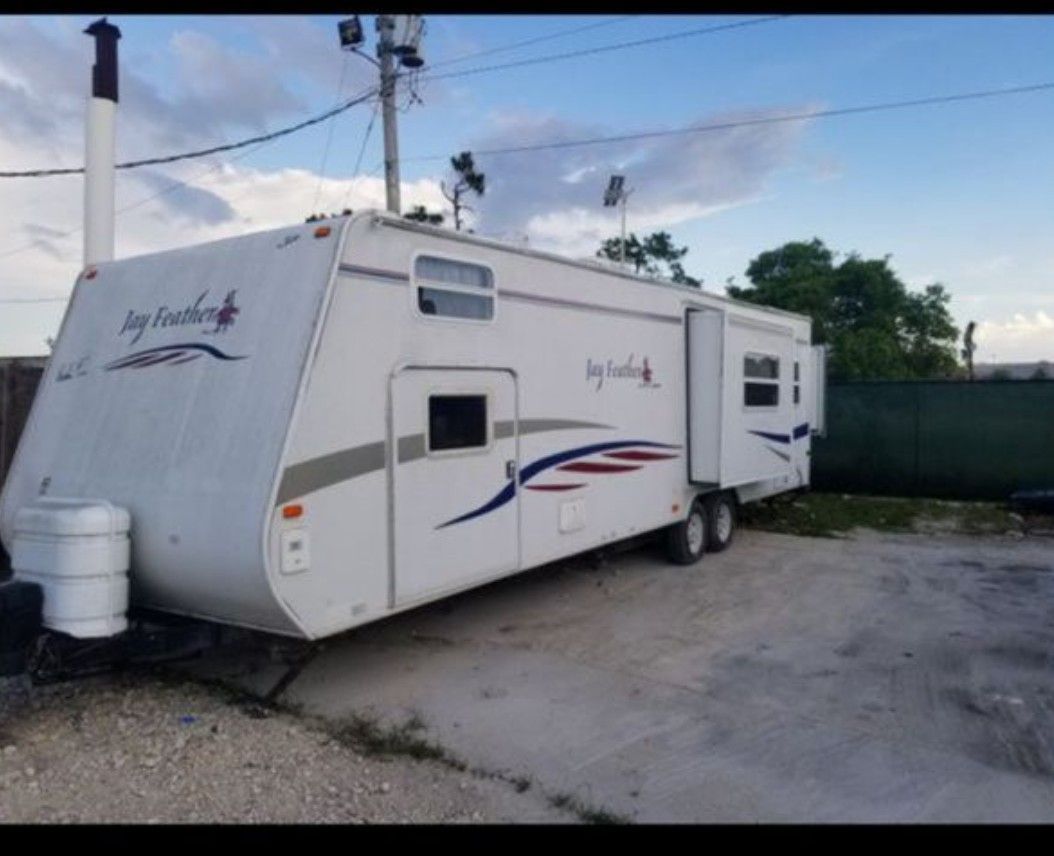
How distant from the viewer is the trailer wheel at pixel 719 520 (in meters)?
9.77

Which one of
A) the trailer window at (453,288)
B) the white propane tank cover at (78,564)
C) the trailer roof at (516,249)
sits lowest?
the white propane tank cover at (78,564)

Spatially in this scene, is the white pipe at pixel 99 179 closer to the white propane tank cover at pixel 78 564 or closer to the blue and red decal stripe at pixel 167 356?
the blue and red decal stripe at pixel 167 356

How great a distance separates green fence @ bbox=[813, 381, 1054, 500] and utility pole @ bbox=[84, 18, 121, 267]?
430 inches

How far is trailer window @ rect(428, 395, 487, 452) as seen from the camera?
18.5 feet

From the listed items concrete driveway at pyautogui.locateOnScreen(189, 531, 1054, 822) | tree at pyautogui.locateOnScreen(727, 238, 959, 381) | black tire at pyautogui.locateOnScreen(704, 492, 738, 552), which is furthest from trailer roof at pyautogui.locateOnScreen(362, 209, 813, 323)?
tree at pyautogui.locateOnScreen(727, 238, 959, 381)

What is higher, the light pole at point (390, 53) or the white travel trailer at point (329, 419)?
the light pole at point (390, 53)

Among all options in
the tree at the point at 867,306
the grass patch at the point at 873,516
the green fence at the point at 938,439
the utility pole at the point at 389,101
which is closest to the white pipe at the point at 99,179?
the utility pole at the point at 389,101

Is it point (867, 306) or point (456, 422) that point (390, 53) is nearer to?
point (456, 422)

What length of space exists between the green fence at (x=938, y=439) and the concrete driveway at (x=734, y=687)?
493 cm

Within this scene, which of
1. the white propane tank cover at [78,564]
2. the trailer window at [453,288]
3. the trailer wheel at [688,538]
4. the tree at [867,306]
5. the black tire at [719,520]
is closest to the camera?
the white propane tank cover at [78,564]

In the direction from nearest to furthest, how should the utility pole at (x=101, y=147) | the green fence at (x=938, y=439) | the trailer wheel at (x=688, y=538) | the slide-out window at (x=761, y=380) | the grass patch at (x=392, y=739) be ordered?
1. the grass patch at (x=392, y=739)
2. the trailer wheel at (x=688, y=538)
3. the slide-out window at (x=761, y=380)
4. the utility pole at (x=101, y=147)
5. the green fence at (x=938, y=439)

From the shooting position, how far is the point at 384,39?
542 inches

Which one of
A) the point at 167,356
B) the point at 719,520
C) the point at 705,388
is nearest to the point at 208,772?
the point at 167,356

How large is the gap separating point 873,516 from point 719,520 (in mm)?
3706
